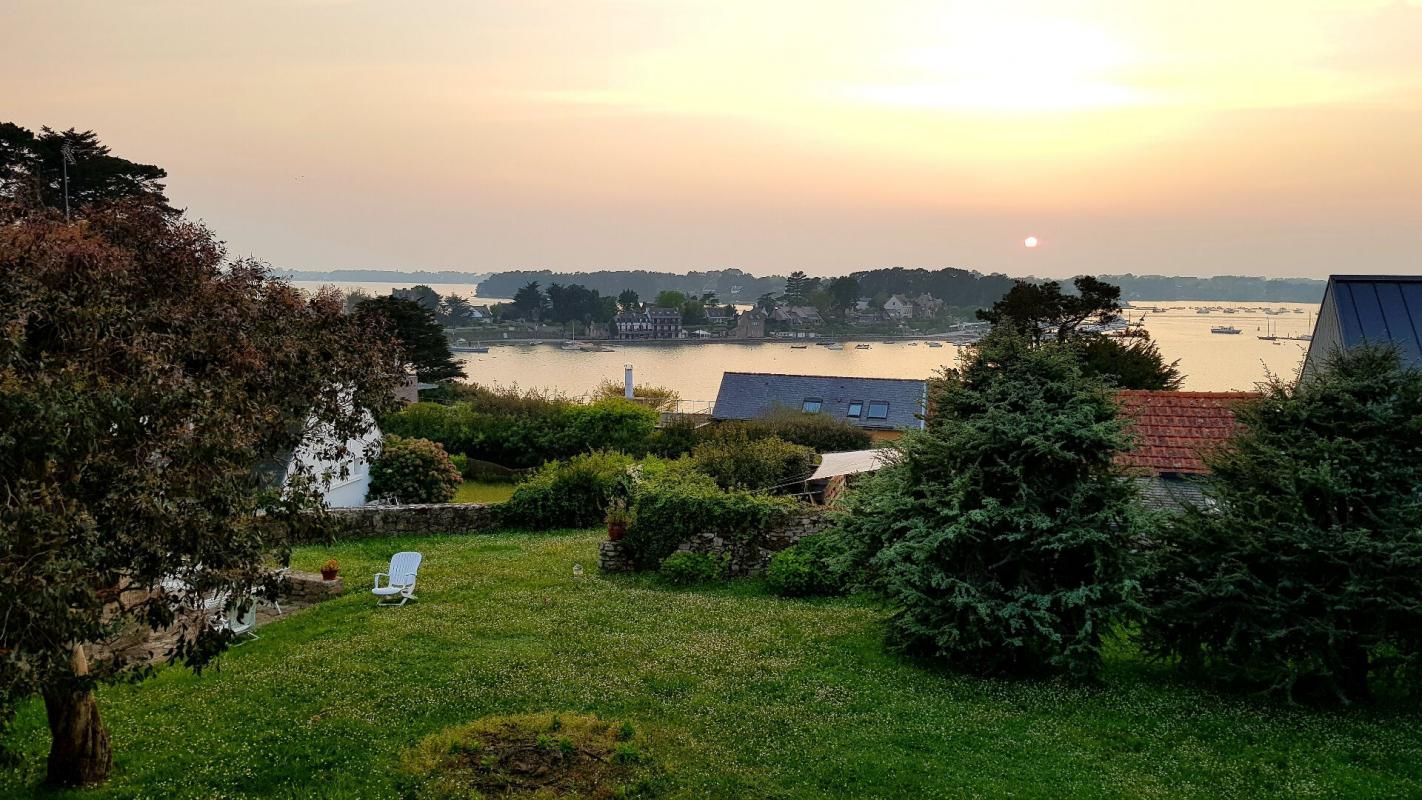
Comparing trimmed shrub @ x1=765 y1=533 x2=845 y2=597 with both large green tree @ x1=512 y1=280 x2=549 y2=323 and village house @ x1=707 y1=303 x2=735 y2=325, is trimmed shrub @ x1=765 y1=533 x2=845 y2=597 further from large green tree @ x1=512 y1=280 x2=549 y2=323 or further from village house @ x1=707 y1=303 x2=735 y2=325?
village house @ x1=707 y1=303 x2=735 y2=325

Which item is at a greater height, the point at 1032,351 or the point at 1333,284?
the point at 1333,284

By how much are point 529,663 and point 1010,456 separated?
20.6 ft

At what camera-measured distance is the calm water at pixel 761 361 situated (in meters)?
73.1

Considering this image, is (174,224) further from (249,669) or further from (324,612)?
(324,612)

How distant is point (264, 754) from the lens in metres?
8.21

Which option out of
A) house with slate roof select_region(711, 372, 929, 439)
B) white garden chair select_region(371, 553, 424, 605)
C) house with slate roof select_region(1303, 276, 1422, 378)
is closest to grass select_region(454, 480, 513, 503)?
white garden chair select_region(371, 553, 424, 605)

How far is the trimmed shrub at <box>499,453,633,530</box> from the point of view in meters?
22.4

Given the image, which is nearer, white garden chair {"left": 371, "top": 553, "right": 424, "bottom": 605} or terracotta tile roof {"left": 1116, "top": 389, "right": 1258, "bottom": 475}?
white garden chair {"left": 371, "top": 553, "right": 424, "bottom": 605}

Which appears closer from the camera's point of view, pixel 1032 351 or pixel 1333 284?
pixel 1032 351

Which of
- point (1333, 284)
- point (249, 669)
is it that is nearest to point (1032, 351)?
point (249, 669)

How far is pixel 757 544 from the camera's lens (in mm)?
16484

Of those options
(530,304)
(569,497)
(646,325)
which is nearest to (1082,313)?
(569,497)

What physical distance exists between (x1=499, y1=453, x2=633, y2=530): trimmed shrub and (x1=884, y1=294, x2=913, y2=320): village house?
119m

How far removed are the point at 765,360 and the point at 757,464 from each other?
81566 millimetres
